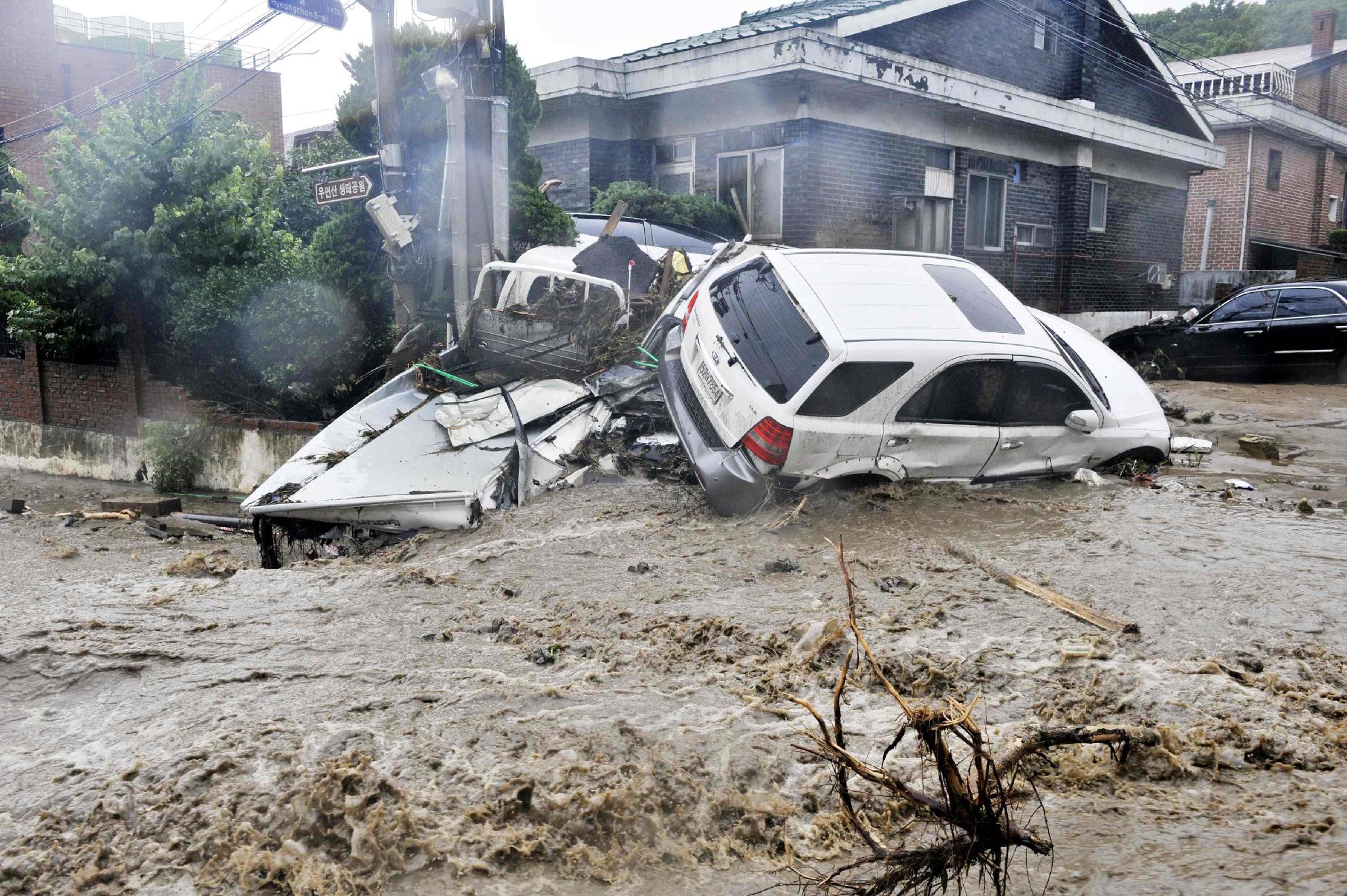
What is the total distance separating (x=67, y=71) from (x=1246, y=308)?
33586mm

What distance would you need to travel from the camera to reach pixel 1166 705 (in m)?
3.75

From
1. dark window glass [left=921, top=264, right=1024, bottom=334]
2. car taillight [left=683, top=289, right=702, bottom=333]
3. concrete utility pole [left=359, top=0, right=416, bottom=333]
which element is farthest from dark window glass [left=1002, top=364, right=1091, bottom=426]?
concrete utility pole [left=359, top=0, right=416, bottom=333]

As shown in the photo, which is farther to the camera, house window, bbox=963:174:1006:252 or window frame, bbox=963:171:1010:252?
house window, bbox=963:174:1006:252

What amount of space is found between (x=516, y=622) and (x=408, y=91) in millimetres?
7539

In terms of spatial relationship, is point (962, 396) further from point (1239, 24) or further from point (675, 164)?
point (1239, 24)

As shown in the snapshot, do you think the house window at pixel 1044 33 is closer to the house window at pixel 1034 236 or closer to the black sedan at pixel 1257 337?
the house window at pixel 1034 236

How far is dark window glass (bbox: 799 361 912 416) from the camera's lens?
5777 millimetres

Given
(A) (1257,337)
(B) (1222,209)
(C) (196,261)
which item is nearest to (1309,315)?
(A) (1257,337)

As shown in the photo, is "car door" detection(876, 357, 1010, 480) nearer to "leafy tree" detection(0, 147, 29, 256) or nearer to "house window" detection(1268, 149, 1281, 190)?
"leafy tree" detection(0, 147, 29, 256)

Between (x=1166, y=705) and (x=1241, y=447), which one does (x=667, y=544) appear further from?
(x=1241, y=447)

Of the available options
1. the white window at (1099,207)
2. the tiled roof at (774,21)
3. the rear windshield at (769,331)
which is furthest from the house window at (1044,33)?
the rear windshield at (769,331)

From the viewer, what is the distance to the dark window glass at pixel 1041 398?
6324 mm

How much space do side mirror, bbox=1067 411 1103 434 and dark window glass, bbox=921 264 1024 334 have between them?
2.19ft

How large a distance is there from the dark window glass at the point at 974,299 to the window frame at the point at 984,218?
9.63 metres
